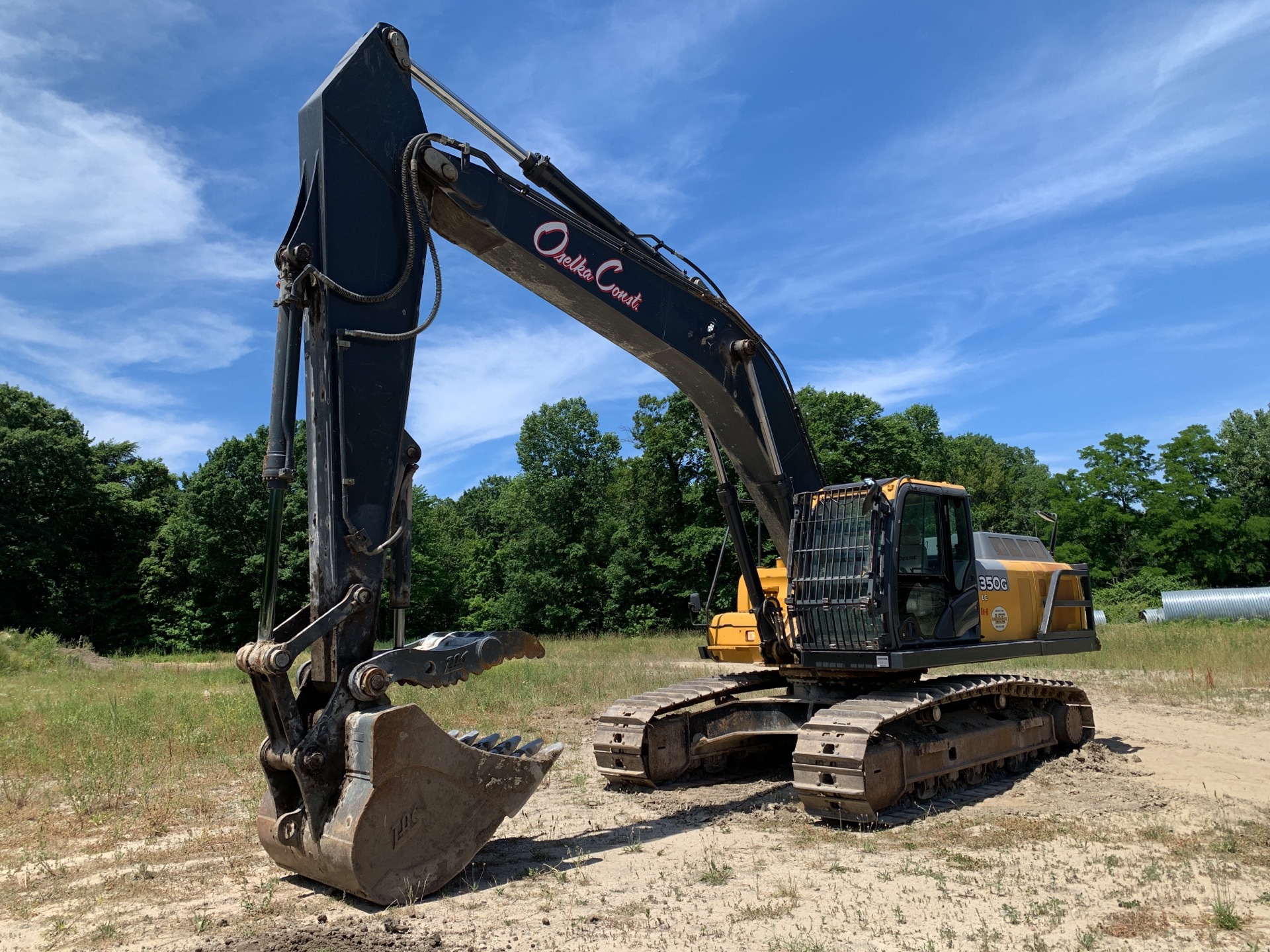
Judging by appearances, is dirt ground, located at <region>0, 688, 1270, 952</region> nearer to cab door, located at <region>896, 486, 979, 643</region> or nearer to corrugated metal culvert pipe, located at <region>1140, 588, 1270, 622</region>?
cab door, located at <region>896, 486, 979, 643</region>

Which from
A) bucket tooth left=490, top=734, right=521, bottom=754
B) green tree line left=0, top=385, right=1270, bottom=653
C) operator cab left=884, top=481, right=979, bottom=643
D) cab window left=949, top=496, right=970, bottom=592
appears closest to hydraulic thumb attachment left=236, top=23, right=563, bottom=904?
bucket tooth left=490, top=734, right=521, bottom=754

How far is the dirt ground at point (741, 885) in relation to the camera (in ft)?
15.7

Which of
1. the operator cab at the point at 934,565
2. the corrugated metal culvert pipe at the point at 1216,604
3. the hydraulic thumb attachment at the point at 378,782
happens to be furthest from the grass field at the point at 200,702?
the operator cab at the point at 934,565

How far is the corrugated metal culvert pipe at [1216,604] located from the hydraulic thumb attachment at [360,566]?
97.9 ft

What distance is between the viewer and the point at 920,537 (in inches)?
330

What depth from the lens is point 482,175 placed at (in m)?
6.39

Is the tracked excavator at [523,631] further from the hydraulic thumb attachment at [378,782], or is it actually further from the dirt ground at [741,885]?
the dirt ground at [741,885]

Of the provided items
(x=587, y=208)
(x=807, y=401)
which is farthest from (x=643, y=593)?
(x=587, y=208)

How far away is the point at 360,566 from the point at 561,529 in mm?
41484

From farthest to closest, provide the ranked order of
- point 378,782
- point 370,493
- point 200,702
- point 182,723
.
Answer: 1. point 200,702
2. point 182,723
3. point 370,493
4. point 378,782

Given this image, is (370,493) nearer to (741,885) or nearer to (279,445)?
(279,445)

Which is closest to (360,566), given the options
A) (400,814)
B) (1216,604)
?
(400,814)

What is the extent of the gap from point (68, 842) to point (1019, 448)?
89.2 metres

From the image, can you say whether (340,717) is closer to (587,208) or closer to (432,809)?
(432,809)
